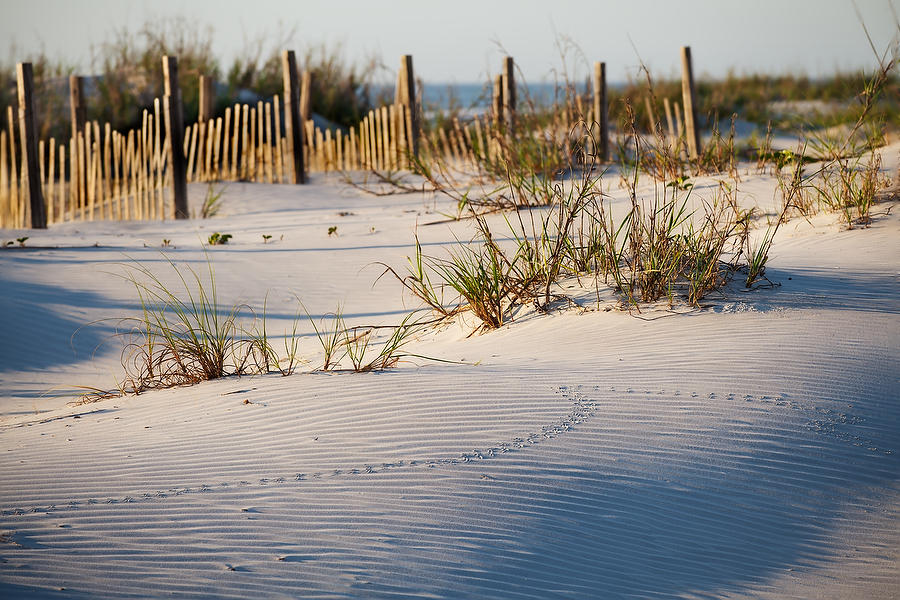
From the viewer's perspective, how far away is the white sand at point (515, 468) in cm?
243

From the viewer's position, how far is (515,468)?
2.96 meters

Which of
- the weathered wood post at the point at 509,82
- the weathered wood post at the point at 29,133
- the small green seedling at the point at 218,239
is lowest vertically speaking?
the small green seedling at the point at 218,239

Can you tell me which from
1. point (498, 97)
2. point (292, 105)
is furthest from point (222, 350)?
point (498, 97)

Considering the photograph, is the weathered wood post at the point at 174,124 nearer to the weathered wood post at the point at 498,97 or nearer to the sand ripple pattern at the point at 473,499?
the weathered wood post at the point at 498,97

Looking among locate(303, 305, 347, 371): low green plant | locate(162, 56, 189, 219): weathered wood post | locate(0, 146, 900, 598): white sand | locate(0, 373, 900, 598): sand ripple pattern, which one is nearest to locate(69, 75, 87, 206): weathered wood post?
locate(162, 56, 189, 219): weathered wood post

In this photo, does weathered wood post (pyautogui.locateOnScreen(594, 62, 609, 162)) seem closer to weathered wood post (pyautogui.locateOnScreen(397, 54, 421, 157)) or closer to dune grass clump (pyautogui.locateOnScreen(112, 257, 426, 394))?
weathered wood post (pyautogui.locateOnScreen(397, 54, 421, 157))

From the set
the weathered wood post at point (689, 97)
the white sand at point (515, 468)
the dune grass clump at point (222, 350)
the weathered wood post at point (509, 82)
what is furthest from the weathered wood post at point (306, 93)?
the white sand at point (515, 468)

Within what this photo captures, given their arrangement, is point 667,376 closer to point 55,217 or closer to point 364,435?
point 364,435

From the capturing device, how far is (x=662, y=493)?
2865 millimetres

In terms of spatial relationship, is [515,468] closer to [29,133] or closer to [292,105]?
[29,133]

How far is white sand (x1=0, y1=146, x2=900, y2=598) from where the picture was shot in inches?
95.6

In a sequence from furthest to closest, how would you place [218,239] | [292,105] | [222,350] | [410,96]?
1. [410,96]
2. [292,105]
3. [218,239]
4. [222,350]

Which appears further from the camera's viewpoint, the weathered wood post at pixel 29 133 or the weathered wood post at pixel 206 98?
the weathered wood post at pixel 206 98

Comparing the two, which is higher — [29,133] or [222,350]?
[29,133]
